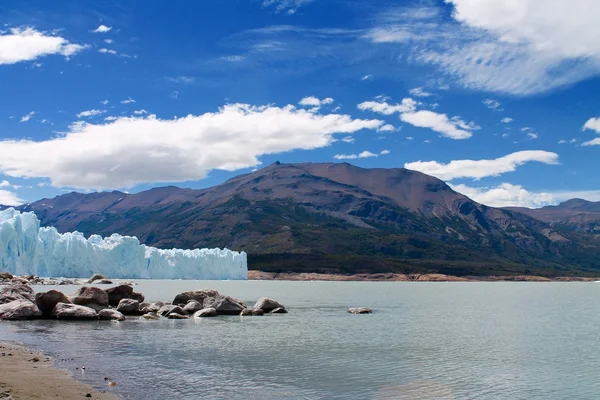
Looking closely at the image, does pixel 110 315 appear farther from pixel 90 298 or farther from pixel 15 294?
pixel 15 294

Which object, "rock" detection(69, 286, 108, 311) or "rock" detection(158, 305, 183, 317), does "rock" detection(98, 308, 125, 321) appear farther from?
"rock" detection(158, 305, 183, 317)

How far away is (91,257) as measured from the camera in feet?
431

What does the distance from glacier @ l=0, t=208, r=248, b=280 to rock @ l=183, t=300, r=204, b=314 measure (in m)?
71.9

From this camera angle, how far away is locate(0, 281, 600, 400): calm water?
61.2 feet

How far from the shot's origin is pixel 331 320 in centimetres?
4328

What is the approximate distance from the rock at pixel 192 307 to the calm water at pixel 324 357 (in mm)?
3935

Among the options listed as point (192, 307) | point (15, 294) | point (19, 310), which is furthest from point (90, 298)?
point (192, 307)

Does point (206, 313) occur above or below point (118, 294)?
below

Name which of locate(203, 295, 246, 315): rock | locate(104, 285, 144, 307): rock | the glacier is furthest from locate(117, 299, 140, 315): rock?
the glacier

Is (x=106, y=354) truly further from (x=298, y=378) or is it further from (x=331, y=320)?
(x=331, y=320)

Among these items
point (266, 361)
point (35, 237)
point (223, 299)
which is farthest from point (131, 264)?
point (266, 361)

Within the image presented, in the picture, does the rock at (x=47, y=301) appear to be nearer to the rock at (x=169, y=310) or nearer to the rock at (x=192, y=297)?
the rock at (x=169, y=310)

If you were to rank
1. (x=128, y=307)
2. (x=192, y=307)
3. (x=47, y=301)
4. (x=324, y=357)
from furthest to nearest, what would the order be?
(x=192, y=307)
(x=128, y=307)
(x=47, y=301)
(x=324, y=357)

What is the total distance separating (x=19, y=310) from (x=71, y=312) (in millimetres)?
3416
